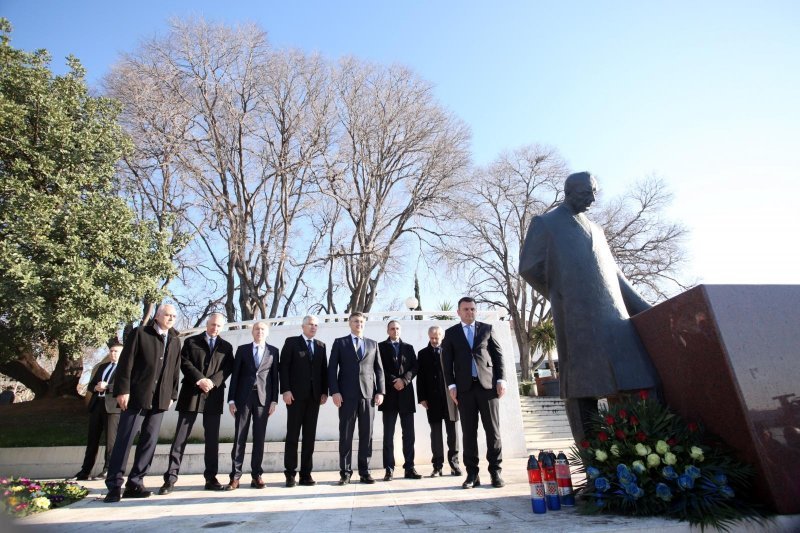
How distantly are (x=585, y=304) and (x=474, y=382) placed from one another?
1.61 metres

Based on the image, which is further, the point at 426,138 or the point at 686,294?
the point at 426,138

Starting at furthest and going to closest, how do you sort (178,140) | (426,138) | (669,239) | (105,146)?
(669,239) → (426,138) → (178,140) → (105,146)

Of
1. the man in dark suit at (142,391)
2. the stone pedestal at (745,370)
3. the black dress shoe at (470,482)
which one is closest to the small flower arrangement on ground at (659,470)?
the stone pedestal at (745,370)

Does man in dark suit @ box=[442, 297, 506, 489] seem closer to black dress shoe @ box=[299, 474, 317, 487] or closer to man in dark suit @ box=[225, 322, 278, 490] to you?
black dress shoe @ box=[299, 474, 317, 487]

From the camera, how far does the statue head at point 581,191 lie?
3754mm

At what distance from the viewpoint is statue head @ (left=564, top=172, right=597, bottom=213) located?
12.3 feet

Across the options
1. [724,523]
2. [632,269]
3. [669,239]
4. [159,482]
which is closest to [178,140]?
[159,482]

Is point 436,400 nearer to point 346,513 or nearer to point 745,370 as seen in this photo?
point 346,513

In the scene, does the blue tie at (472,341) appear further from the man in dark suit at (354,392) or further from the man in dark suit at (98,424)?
the man in dark suit at (98,424)

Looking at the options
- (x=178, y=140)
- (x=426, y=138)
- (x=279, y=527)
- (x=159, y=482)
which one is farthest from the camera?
(x=426, y=138)

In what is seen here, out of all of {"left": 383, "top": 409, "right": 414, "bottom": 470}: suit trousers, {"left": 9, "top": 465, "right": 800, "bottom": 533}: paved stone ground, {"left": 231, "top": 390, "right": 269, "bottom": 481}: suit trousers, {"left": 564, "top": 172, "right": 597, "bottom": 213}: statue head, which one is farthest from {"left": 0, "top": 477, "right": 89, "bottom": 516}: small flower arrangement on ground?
{"left": 564, "top": 172, "right": 597, "bottom": 213}: statue head

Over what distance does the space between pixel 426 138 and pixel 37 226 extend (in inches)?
573

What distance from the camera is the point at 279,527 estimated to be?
290 centimetres

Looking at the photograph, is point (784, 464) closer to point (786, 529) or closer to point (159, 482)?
point (786, 529)
